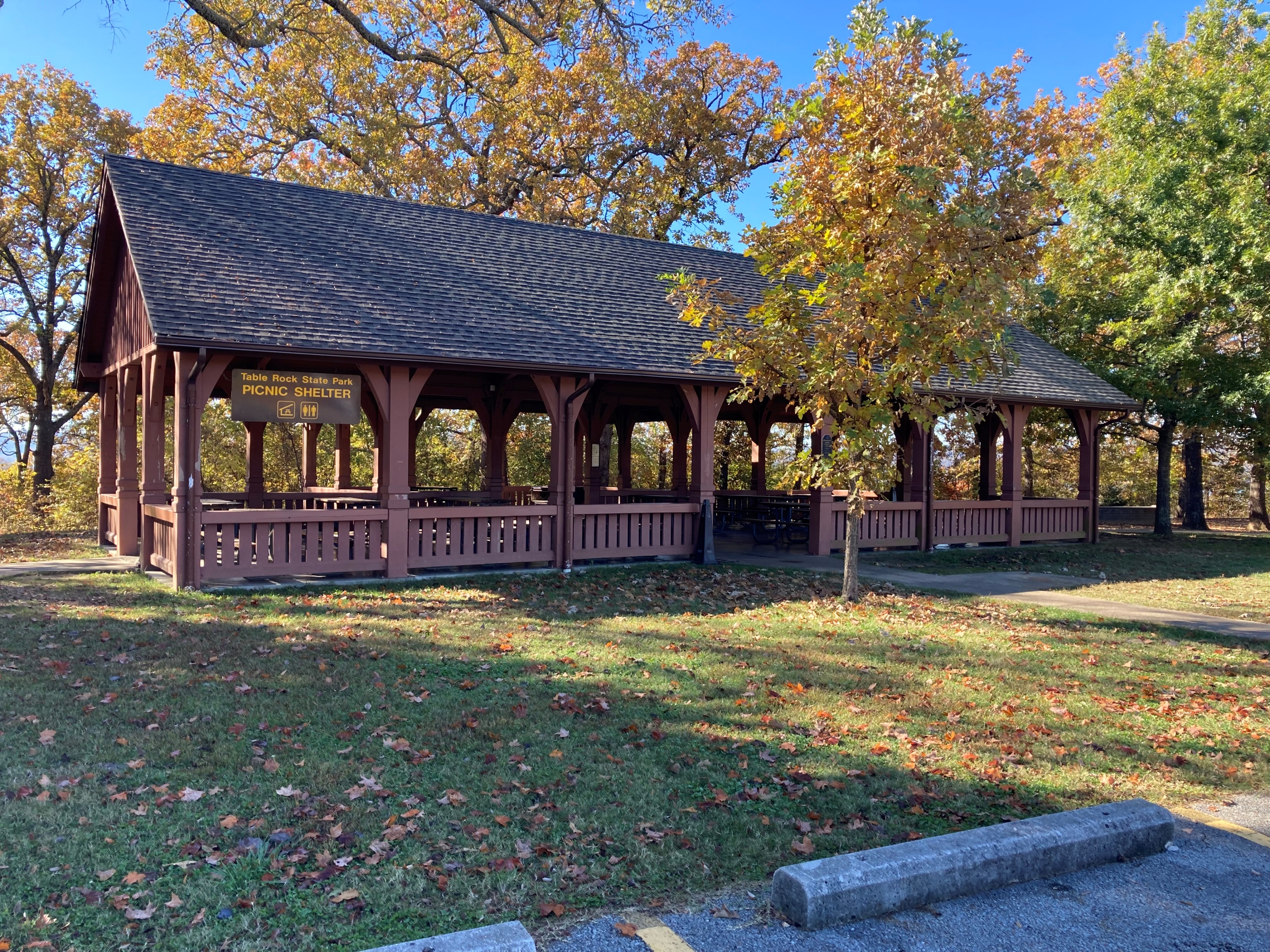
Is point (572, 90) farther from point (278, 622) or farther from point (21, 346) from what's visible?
point (278, 622)

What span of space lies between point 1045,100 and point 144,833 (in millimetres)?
35835

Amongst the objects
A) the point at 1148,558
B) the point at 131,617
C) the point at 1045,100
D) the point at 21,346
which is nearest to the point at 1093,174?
the point at 1148,558

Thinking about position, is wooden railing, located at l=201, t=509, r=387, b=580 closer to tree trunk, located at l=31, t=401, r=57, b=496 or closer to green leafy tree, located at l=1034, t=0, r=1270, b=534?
green leafy tree, located at l=1034, t=0, r=1270, b=534

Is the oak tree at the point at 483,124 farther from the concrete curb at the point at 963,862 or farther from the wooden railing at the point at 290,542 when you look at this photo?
the concrete curb at the point at 963,862

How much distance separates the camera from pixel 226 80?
90.1ft

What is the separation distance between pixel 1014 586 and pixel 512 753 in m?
9.87

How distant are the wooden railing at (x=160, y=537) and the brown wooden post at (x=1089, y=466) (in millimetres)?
17806

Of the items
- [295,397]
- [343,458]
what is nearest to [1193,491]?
[343,458]

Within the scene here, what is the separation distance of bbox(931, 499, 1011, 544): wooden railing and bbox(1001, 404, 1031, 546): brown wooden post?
0.12 meters

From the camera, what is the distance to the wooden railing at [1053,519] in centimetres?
1936

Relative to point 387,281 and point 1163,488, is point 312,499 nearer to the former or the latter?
point 387,281

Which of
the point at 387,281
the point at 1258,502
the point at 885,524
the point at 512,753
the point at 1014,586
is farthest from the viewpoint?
the point at 1258,502

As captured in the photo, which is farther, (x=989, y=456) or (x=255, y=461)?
(x=989, y=456)

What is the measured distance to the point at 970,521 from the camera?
18328mm
